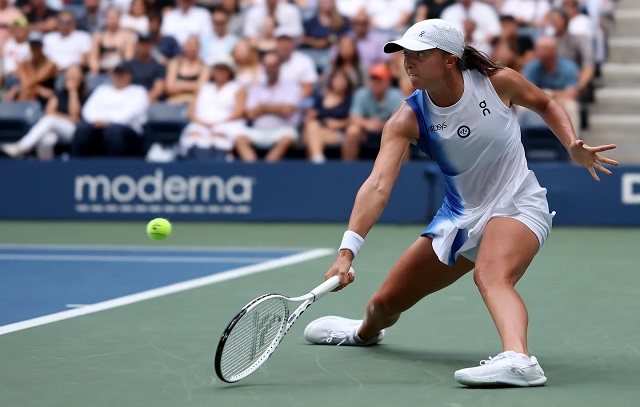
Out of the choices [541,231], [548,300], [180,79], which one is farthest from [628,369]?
[180,79]

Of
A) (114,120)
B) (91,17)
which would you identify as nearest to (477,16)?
(114,120)

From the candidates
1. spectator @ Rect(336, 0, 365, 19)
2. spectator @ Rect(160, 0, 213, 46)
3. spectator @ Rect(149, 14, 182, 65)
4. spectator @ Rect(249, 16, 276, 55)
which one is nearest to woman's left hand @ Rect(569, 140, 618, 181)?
spectator @ Rect(249, 16, 276, 55)

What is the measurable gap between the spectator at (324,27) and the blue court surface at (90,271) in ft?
15.5

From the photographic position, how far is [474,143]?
16.9 ft

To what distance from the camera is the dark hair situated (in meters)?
5.21

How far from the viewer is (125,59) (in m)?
14.6

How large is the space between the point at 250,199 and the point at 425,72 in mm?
8286

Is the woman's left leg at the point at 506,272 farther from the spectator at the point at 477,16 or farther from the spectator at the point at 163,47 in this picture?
the spectator at the point at 163,47

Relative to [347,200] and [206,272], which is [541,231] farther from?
[347,200]

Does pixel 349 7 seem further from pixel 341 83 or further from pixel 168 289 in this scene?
pixel 168 289

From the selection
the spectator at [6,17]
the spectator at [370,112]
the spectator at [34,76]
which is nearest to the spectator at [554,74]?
the spectator at [370,112]

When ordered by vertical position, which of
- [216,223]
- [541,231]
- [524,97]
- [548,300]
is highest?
[524,97]

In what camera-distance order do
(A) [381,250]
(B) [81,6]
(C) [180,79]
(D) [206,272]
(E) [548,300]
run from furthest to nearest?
(B) [81,6], (C) [180,79], (A) [381,250], (D) [206,272], (E) [548,300]

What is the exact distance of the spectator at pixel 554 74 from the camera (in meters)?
12.9
